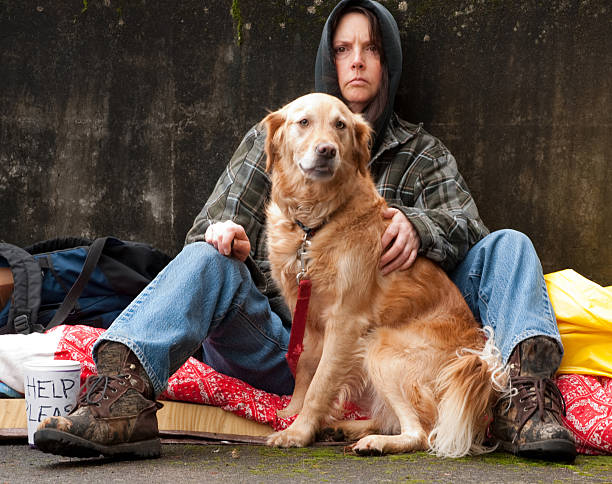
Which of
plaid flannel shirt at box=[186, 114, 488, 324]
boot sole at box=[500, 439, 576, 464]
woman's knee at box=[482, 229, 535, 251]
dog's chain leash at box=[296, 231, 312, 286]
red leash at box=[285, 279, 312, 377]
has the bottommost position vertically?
boot sole at box=[500, 439, 576, 464]

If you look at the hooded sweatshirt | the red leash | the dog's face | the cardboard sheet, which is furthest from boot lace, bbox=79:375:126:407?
the dog's face

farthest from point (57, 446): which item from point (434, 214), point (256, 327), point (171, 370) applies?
point (434, 214)

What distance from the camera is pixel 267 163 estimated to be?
293 cm

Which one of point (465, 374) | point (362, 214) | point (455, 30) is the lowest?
point (465, 374)

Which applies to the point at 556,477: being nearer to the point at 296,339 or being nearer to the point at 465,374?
the point at 465,374

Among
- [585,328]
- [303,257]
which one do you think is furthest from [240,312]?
[585,328]

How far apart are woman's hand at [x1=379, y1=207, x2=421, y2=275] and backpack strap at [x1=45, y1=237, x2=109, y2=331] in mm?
1246

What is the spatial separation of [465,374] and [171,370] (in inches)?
39.2

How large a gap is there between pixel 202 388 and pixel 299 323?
0.48 metres

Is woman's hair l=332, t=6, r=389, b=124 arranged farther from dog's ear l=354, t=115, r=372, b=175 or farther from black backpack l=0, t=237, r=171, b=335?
black backpack l=0, t=237, r=171, b=335

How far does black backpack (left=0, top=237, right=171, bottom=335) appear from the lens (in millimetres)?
2988

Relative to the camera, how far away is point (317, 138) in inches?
106

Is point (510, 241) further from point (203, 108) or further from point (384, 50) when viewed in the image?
point (203, 108)

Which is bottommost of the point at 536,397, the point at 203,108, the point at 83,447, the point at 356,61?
the point at 83,447
